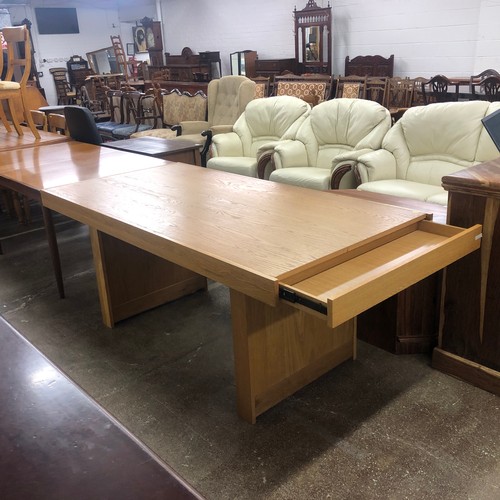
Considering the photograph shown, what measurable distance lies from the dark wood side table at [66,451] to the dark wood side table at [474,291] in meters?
1.45

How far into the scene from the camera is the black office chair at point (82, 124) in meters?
3.97

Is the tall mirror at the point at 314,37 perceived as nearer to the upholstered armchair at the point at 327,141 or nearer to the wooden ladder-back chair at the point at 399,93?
the wooden ladder-back chair at the point at 399,93

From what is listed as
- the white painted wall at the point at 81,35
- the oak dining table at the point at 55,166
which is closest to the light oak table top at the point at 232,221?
the oak dining table at the point at 55,166

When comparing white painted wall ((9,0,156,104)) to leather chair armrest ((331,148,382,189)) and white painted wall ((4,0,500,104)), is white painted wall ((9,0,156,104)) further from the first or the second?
leather chair armrest ((331,148,382,189))

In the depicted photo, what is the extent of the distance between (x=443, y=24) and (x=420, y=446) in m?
6.93

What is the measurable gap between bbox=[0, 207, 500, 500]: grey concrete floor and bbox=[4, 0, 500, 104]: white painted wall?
6049mm

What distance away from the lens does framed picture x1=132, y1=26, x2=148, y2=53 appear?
1406 centimetres

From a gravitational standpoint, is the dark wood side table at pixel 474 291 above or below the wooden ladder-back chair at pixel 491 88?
below

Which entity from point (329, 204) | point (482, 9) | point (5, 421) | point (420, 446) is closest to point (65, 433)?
point (5, 421)

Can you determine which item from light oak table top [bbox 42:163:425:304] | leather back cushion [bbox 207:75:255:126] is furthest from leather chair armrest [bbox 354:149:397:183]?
leather back cushion [bbox 207:75:255:126]

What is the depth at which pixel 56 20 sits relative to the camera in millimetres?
13930

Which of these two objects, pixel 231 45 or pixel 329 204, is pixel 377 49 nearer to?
pixel 231 45

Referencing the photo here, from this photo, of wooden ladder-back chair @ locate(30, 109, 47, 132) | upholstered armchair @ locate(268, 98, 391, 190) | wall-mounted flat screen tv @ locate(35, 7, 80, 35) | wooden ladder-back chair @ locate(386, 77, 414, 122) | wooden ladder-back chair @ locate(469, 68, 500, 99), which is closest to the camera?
upholstered armchair @ locate(268, 98, 391, 190)

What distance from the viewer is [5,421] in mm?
844
